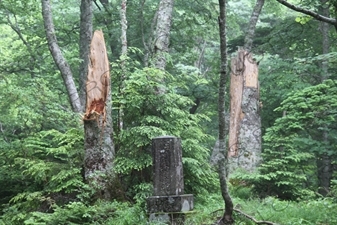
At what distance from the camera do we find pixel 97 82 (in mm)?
8484

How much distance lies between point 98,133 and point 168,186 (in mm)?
2199

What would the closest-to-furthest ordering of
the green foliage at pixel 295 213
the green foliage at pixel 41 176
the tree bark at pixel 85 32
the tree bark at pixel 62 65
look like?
the green foliage at pixel 295 213
the green foliage at pixel 41 176
the tree bark at pixel 62 65
the tree bark at pixel 85 32

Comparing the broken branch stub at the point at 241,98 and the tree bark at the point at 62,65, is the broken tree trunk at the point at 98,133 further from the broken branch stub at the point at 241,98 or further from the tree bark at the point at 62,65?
the broken branch stub at the point at 241,98

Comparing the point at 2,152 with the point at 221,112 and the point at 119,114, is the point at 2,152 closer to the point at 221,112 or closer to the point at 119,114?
the point at 119,114

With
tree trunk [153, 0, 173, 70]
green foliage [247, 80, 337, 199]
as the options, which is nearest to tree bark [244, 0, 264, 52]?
tree trunk [153, 0, 173, 70]

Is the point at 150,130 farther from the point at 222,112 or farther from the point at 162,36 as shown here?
the point at 162,36

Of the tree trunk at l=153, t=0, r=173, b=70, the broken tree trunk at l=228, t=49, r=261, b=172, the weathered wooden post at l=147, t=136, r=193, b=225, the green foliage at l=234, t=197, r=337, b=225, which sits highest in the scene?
the tree trunk at l=153, t=0, r=173, b=70

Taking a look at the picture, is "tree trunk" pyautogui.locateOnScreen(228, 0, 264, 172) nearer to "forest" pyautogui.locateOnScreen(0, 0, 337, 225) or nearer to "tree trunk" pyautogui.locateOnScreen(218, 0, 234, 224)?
"forest" pyautogui.locateOnScreen(0, 0, 337, 225)

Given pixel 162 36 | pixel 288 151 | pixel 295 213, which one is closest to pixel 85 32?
pixel 162 36

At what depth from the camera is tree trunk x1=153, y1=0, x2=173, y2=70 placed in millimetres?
10727

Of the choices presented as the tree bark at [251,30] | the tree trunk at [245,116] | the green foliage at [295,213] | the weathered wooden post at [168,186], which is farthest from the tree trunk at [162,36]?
the green foliage at [295,213]

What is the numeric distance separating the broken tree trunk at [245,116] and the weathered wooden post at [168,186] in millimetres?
5620

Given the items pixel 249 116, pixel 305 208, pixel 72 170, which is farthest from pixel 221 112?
pixel 249 116

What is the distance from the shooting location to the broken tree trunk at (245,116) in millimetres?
12250
